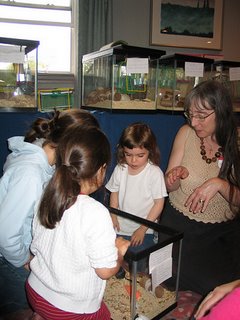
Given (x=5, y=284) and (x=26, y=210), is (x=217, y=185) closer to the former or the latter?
(x=26, y=210)

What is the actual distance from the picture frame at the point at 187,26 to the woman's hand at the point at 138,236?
3.13 metres

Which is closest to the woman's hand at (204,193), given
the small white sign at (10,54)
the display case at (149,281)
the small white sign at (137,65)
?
the display case at (149,281)

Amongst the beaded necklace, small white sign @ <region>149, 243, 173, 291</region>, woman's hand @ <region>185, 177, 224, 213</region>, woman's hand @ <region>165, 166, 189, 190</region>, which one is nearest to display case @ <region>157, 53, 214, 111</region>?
the beaded necklace

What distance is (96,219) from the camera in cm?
85

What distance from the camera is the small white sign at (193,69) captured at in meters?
1.86

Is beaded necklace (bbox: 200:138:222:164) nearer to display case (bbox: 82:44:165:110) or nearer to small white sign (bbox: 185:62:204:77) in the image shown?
display case (bbox: 82:44:165:110)

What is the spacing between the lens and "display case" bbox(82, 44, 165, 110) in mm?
1683

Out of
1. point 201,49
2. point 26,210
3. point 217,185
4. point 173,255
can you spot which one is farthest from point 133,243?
point 201,49

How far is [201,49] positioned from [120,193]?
121 inches

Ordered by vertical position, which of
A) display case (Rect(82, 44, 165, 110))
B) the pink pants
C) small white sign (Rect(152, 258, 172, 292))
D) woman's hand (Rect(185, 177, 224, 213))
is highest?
display case (Rect(82, 44, 165, 110))

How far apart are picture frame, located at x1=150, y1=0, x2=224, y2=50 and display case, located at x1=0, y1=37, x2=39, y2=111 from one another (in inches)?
93.0

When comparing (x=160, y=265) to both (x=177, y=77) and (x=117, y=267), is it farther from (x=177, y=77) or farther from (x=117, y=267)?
(x=177, y=77)

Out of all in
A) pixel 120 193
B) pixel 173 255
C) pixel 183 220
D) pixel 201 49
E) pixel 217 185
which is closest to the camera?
pixel 173 255

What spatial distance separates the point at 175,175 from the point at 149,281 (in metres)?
0.53
